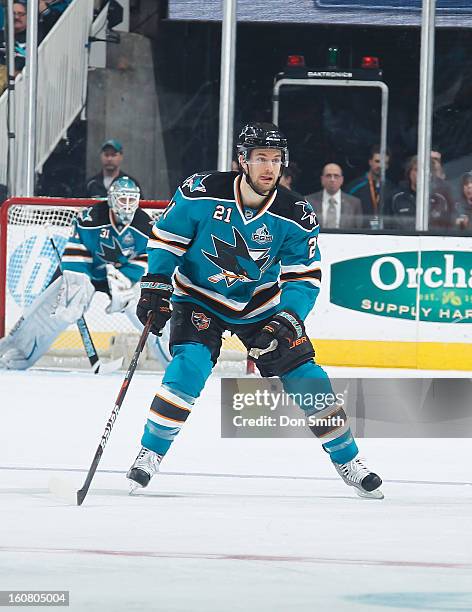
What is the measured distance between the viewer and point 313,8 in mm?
10250

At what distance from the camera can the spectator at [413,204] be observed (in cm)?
887

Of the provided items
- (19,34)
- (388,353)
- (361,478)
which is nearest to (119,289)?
(388,353)

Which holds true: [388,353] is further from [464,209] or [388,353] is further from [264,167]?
[264,167]

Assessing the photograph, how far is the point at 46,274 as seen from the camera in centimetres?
880

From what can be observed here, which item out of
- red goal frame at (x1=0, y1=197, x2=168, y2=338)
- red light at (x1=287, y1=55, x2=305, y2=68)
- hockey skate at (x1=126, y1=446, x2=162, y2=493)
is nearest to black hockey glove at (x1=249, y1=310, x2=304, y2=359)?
hockey skate at (x1=126, y1=446, x2=162, y2=493)

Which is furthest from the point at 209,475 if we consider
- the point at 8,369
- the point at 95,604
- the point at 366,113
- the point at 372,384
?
the point at 366,113

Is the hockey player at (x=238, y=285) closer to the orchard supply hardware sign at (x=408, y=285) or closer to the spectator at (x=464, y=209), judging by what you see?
the orchard supply hardware sign at (x=408, y=285)

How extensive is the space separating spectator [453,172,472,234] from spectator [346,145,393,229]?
1.26 feet

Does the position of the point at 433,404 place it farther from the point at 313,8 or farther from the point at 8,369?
the point at 313,8

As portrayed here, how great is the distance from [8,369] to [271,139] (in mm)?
4414

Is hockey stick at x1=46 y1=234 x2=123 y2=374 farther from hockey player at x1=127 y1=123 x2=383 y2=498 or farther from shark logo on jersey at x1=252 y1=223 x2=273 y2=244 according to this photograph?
shark logo on jersey at x1=252 y1=223 x2=273 y2=244

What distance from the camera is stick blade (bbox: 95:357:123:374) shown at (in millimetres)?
8508

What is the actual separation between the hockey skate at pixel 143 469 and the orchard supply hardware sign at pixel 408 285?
454 cm

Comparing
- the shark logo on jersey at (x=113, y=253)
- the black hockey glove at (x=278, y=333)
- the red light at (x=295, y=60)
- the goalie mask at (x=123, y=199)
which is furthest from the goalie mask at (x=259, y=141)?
the red light at (x=295, y=60)
